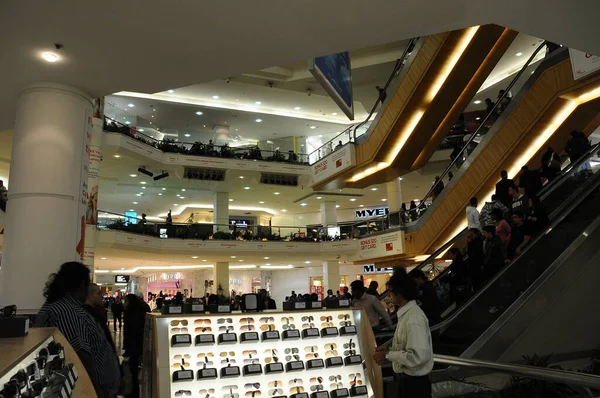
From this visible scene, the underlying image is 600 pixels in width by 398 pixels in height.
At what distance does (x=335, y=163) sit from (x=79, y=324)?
42.5 ft

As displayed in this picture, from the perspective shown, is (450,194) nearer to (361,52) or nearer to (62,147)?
(361,52)

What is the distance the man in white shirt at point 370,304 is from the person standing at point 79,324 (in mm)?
3389

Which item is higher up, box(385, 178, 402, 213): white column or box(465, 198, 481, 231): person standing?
box(385, 178, 402, 213): white column

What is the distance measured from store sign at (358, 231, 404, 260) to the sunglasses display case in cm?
1127

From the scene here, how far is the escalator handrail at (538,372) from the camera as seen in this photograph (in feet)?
8.87

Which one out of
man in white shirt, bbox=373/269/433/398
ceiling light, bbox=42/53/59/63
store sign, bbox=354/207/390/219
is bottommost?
man in white shirt, bbox=373/269/433/398

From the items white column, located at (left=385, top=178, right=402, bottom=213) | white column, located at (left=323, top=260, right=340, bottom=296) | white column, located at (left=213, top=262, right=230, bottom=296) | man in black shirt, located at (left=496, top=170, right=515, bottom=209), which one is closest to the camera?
man in black shirt, located at (left=496, top=170, right=515, bottom=209)

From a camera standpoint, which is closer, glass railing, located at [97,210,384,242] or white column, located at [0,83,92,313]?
white column, located at [0,83,92,313]

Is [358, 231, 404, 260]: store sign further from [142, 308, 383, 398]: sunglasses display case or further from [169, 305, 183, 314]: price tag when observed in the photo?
[169, 305, 183, 314]: price tag

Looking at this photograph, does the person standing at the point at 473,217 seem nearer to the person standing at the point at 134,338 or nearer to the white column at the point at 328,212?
the person standing at the point at 134,338

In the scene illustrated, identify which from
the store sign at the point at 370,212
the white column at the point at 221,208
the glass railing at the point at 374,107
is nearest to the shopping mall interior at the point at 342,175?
the glass railing at the point at 374,107

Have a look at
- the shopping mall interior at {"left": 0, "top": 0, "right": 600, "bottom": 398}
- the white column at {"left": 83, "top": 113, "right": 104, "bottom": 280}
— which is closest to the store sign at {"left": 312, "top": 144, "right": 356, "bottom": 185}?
the shopping mall interior at {"left": 0, "top": 0, "right": 600, "bottom": 398}

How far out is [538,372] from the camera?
10.1 ft

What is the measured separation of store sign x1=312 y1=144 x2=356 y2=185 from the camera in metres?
14.5
